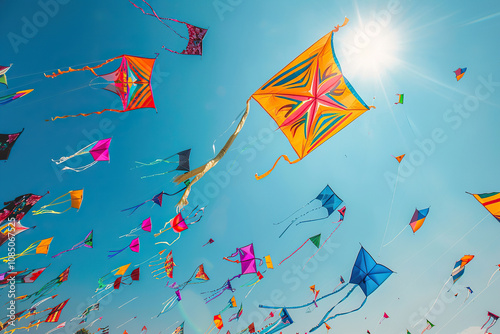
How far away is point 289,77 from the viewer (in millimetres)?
3451

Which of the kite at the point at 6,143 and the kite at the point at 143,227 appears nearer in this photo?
the kite at the point at 6,143

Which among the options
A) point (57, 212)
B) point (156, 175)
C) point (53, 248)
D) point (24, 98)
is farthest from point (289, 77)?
point (53, 248)

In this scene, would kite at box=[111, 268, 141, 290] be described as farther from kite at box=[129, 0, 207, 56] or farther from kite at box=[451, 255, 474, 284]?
kite at box=[451, 255, 474, 284]

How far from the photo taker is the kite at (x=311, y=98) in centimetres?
331

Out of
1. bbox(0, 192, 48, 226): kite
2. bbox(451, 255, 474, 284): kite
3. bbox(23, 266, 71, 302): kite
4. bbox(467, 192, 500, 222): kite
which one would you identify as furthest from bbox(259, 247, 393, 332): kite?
bbox(0, 192, 48, 226): kite

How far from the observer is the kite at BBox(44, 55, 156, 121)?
4.42 meters

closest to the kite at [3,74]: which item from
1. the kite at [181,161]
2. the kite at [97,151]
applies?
the kite at [97,151]

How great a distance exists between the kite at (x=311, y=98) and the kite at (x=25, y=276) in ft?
30.2

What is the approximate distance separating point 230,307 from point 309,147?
8.60 metres

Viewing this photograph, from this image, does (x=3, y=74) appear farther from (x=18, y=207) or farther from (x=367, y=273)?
(x=367, y=273)

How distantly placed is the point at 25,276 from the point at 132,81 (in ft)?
26.5

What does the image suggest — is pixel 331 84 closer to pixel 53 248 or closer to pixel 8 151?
pixel 8 151

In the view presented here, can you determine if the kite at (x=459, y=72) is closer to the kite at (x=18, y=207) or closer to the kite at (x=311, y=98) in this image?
the kite at (x=311, y=98)

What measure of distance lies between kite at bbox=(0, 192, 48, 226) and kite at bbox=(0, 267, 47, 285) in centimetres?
275
